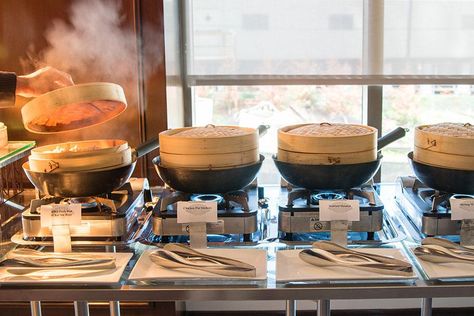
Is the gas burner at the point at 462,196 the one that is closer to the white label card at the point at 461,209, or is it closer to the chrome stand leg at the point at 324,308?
the white label card at the point at 461,209

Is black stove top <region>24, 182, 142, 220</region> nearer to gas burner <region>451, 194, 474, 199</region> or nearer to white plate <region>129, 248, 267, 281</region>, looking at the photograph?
white plate <region>129, 248, 267, 281</region>

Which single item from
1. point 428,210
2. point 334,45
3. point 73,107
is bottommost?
point 428,210

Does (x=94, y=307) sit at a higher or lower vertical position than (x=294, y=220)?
lower

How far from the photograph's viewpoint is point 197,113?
267cm

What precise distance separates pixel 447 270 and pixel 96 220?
0.84 m

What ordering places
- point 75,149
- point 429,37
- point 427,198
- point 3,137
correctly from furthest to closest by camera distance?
point 429,37 → point 3,137 → point 75,149 → point 427,198

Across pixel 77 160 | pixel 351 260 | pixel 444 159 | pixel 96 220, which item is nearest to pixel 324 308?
pixel 351 260

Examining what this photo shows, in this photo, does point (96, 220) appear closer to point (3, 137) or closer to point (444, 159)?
point (3, 137)

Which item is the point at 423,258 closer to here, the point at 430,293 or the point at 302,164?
the point at 430,293

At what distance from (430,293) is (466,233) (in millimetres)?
240

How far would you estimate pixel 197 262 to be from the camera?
1.39 metres

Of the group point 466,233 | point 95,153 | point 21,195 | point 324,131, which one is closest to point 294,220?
point 324,131

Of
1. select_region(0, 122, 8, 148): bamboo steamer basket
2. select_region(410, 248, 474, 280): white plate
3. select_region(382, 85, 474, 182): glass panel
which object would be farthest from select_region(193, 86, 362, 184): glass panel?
select_region(410, 248, 474, 280): white plate

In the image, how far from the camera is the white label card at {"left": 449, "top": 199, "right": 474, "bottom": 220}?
1.44m
